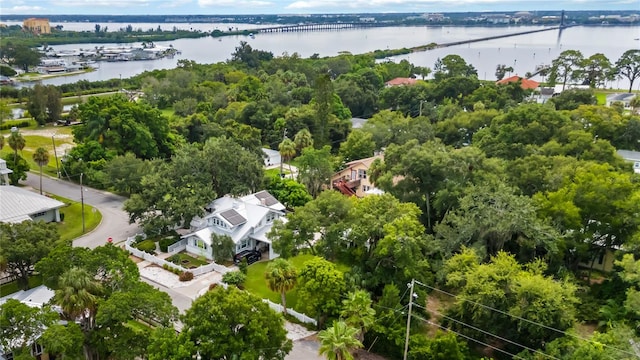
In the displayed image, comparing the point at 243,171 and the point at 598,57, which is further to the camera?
the point at 598,57

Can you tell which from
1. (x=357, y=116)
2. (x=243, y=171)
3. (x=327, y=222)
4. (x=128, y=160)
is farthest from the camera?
(x=357, y=116)

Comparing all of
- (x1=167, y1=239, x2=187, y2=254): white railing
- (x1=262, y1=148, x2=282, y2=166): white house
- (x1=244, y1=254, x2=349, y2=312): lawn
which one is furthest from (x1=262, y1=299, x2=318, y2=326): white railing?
(x1=262, y1=148, x2=282, y2=166): white house

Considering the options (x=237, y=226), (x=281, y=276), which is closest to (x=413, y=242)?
(x=281, y=276)

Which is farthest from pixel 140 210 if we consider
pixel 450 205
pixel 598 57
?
pixel 598 57

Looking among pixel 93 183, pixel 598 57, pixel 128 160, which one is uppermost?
pixel 598 57

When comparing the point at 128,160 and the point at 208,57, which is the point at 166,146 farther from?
the point at 208,57

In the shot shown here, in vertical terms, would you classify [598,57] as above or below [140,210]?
above

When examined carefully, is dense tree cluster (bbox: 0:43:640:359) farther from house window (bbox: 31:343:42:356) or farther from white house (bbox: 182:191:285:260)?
house window (bbox: 31:343:42:356)

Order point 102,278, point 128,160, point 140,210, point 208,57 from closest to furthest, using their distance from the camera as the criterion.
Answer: point 102,278
point 140,210
point 128,160
point 208,57
